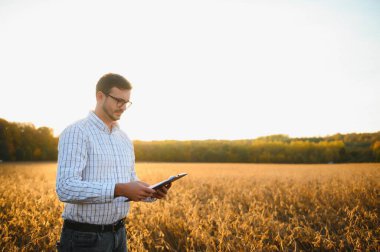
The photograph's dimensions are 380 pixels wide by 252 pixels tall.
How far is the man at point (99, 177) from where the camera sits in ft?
5.57

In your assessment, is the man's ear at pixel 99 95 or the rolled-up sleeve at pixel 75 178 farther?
the man's ear at pixel 99 95

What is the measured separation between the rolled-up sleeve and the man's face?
383 mm

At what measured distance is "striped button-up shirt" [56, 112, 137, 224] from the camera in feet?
5.51

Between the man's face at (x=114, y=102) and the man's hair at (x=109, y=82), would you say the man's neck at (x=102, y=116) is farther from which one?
the man's hair at (x=109, y=82)

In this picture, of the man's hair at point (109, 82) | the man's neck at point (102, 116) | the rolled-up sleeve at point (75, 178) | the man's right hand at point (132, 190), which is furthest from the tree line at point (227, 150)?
the man's right hand at point (132, 190)

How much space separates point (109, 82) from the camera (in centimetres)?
221

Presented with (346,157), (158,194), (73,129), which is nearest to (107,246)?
(158,194)

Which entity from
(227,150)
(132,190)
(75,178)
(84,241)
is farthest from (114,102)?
(227,150)

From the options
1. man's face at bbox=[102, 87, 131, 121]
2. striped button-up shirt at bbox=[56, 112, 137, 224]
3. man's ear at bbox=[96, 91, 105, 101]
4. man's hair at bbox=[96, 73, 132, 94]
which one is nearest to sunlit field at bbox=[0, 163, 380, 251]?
striped button-up shirt at bbox=[56, 112, 137, 224]

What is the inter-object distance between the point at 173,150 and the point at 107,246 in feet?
207

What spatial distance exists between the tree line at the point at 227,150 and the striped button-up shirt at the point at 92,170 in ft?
155

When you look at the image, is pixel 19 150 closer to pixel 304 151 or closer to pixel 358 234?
pixel 358 234

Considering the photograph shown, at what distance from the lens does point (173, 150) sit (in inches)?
2554

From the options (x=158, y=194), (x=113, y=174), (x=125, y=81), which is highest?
(x=125, y=81)
